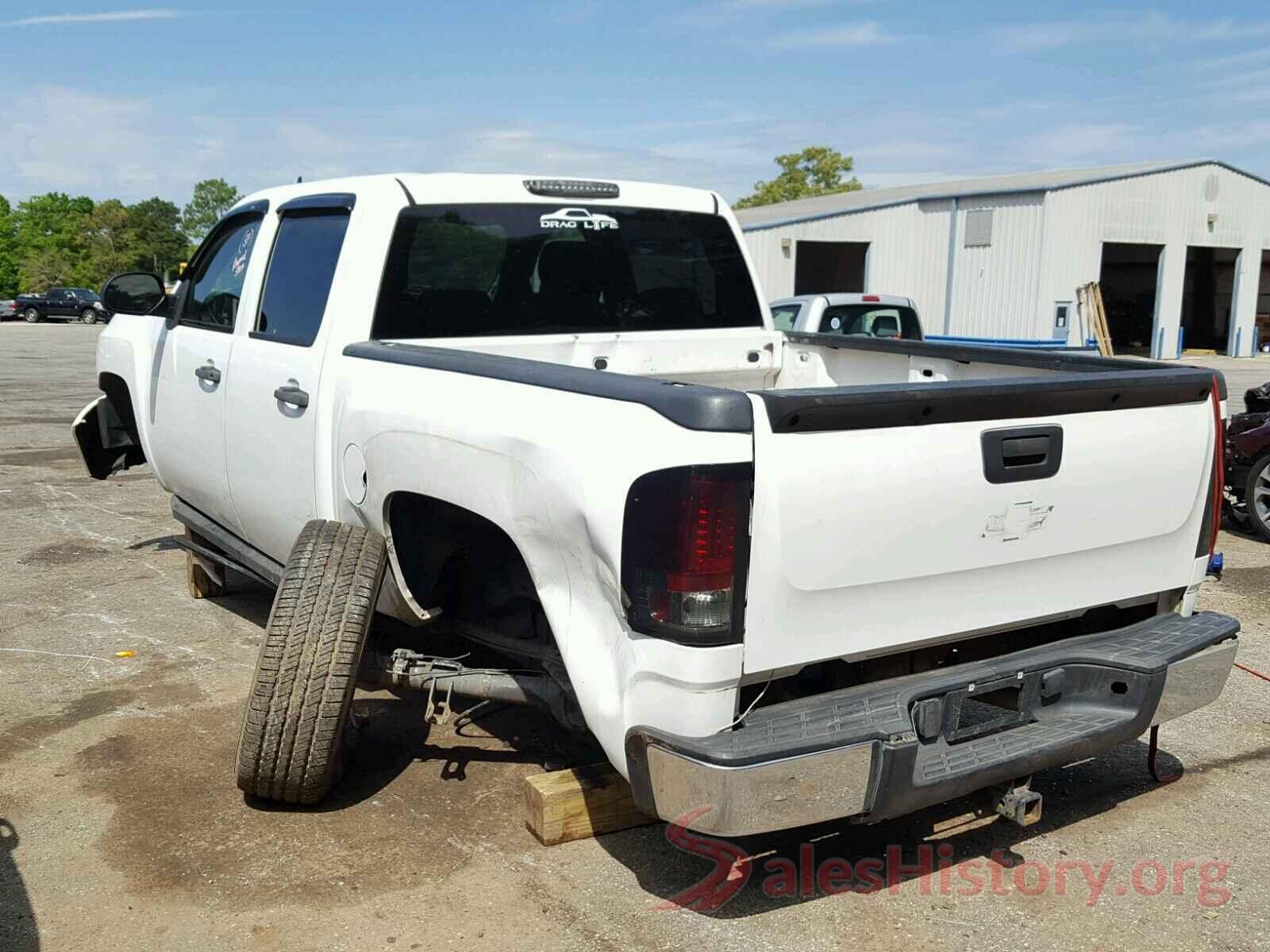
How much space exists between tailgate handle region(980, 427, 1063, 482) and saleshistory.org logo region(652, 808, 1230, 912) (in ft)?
4.16

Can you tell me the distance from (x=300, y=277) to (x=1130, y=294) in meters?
40.4

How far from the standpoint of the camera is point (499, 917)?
136 inches

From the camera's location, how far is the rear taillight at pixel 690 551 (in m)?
2.93

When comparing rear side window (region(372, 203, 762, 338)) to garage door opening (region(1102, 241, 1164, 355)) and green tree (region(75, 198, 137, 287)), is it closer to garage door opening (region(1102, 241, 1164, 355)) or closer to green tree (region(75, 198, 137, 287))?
garage door opening (region(1102, 241, 1164, 355))

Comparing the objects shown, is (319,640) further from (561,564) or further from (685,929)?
(685,929)

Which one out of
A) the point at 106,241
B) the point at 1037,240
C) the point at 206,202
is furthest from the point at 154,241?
the point at 1037,240

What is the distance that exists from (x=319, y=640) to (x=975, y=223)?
28.6 meters

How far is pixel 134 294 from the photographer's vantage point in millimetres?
6172

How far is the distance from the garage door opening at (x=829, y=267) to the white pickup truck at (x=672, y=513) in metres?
34.7

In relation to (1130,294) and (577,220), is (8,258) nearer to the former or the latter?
(1130,294)

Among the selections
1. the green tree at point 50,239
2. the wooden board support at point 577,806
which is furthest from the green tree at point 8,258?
the wooden board support at point 577,806

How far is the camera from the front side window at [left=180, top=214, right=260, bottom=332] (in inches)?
215

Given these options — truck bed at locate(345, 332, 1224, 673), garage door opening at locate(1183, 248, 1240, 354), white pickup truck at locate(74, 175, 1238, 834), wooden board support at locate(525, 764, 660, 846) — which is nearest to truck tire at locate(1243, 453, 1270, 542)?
white pickup truck at locate(74, 175, 1238, 834)

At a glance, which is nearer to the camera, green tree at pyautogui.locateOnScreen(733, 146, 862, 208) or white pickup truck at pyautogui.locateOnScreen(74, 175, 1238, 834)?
white pickup truck at pyautogui.locateOnScreen(74, 175, 1238, 834)
